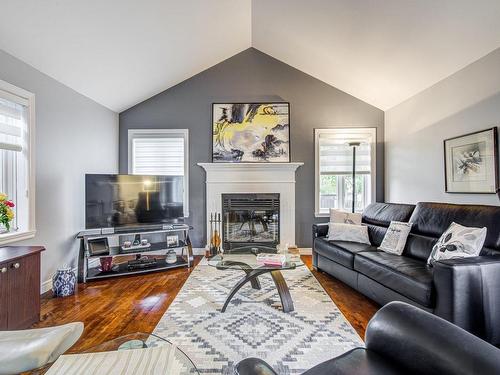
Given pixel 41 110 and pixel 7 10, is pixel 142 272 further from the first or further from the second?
pixel 7 10

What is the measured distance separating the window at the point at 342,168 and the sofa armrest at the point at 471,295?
281 centimetres

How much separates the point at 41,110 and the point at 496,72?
186 inches

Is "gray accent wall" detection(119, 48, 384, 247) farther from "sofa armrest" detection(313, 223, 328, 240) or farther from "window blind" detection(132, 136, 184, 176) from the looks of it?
"sofa armrest" detection(313, 223, 328, 240)

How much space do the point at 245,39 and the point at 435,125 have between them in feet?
10.2

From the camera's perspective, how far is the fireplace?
4594 millimetres

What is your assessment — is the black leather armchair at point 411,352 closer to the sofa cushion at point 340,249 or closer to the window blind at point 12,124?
the sofa cushion at point 340,249

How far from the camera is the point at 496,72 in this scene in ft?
8.36

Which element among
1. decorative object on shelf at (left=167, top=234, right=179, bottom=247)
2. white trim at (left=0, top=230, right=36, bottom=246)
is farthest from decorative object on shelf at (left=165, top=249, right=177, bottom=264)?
white trim at (left=0, top=230, right=36, bottom=246)

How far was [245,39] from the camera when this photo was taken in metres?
4.34

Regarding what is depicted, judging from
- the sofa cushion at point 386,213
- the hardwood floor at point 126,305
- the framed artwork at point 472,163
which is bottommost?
the hardwood floor at point 126,305

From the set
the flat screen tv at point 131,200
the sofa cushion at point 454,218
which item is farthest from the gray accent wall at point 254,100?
the sofa cushion at point 454,218

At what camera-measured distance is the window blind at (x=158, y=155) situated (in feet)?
15.3

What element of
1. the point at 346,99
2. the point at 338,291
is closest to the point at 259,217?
the point at 338,291

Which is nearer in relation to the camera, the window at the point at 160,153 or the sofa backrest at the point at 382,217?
the sofa backrest at the point at 382,217
